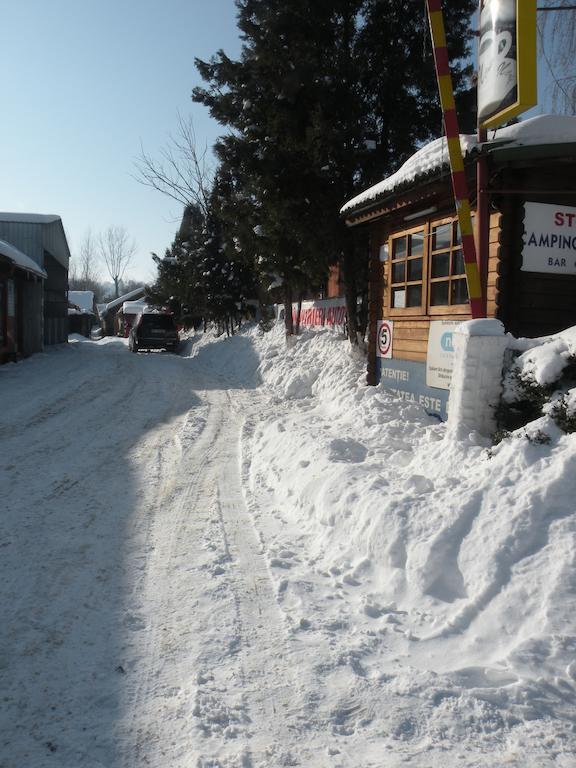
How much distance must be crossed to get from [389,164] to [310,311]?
223 inches

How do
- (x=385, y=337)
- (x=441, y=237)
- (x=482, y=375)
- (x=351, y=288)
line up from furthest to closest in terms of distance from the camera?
1. (x=351, y=288)
2. (x=385, y=337)
3. (x=441, y=237)
4. (x=482, y=375)

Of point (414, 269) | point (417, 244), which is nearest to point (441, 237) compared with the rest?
point (417, 244)

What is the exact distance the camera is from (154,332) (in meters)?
25.6

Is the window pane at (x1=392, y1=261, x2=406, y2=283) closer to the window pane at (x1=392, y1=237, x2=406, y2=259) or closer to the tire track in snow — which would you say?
the window pane at (x1=392, y1=237, x2=406, y2=259)

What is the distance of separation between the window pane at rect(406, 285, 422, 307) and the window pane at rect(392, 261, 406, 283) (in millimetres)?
275

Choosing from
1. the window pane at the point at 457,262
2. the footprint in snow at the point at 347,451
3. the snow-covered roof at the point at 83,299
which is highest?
the snow-covered roof at the point at 83,299

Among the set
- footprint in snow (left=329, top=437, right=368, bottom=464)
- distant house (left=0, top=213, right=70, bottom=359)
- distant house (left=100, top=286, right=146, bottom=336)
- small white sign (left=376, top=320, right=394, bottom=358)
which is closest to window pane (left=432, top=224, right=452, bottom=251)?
small white sign (left=376, top=320, right=394, bottom=358)

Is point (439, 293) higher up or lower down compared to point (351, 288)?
lower down

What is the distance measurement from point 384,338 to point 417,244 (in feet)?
5.24

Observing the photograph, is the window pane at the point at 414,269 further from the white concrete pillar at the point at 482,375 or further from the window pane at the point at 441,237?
the white concrete pillar at the point at 482,375

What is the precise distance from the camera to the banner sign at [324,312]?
14062 millimetres

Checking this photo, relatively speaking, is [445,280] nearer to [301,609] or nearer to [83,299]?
[301,609]

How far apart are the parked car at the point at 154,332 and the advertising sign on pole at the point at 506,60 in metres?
22.0

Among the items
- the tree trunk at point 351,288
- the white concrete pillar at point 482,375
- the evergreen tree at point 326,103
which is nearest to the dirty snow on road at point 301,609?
the white concrete pillar at point 482,375
